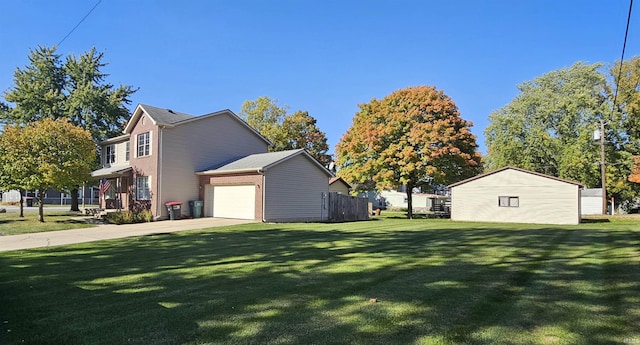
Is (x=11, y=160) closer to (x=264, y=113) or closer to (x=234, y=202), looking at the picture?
(x=234, y=202)

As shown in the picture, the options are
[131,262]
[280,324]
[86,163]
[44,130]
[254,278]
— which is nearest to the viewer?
[280,324]

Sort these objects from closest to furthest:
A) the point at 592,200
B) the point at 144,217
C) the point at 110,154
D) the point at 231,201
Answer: the point at 144,217 < the point at 231,201 < the point at 110,154 < the point at 592,200

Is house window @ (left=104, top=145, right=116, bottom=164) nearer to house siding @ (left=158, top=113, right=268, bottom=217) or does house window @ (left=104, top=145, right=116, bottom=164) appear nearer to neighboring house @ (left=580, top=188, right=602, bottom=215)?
house siding @ (left=158, top=113, right=268, bottom=217)

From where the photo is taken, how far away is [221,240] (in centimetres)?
1276

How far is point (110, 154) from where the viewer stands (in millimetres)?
30125

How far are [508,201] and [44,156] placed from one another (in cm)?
2848

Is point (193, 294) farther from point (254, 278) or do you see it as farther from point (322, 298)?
point (322, 298)

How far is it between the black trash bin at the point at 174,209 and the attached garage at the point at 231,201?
1.65 meters

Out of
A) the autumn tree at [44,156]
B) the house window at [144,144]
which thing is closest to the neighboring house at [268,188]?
the house window at [144,144]

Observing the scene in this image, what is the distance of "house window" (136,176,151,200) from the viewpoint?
2365 cm

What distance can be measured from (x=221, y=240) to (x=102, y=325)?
8353 millimetres

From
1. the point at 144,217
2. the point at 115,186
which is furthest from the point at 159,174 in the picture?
the point at 115,186

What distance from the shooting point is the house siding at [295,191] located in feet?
69.0

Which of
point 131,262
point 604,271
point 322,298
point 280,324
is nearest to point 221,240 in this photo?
point 131,262
